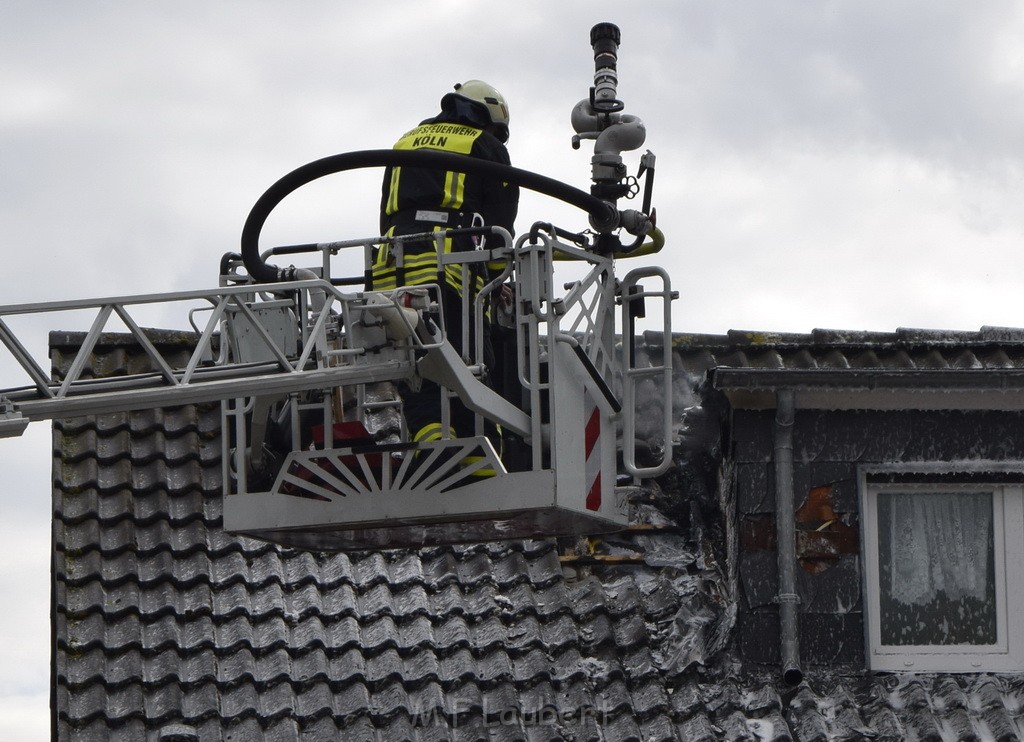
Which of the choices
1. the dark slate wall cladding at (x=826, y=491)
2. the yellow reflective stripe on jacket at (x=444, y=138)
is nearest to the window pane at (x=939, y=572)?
the dark slate wall cladding at (x=826, y=491)

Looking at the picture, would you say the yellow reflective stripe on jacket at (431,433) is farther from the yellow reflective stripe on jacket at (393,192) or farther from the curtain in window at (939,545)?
the curtain in window at (939,545)

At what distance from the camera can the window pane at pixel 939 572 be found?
28.5ft

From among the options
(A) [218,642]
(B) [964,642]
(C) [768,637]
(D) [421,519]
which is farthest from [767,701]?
(A) [218,642]

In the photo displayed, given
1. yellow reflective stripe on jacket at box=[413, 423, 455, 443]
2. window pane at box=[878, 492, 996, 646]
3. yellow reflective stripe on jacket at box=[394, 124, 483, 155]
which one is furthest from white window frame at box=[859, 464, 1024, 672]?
yellow reflective stripe on jacket at box=[394, 124, 483, 155]

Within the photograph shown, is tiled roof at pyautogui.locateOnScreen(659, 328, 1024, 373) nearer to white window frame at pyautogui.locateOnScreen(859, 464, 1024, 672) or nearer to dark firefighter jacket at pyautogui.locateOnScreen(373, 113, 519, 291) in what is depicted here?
white window frame at pyautogui.locateOnScreen(859, 464, 1024, 672)

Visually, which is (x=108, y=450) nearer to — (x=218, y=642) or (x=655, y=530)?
(x=218, y=642)

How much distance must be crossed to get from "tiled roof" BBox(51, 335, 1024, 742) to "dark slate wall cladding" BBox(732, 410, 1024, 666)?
0.20 meters

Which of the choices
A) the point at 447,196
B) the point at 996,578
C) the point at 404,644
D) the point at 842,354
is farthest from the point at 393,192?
the point at 996,578

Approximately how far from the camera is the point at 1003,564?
874cm

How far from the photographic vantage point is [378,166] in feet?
24.0

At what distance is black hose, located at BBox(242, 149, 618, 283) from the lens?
732cm

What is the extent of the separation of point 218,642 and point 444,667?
105 cm

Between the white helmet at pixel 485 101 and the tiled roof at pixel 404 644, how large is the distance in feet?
7.19

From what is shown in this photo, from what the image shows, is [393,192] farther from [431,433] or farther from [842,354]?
[842,354]
